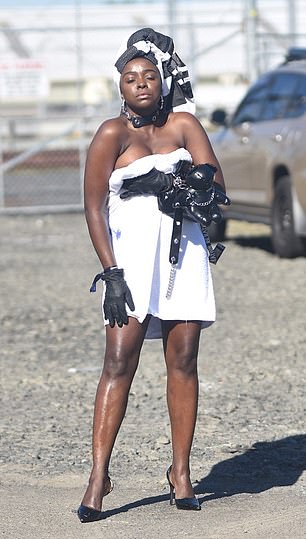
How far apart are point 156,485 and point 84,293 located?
5.75m

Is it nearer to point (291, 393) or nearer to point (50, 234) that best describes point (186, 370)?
point (291, 393)

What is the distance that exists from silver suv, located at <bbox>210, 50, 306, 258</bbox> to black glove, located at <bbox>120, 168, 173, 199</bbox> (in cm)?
730

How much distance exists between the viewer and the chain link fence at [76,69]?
1930 cm

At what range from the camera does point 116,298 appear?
16.0 feet

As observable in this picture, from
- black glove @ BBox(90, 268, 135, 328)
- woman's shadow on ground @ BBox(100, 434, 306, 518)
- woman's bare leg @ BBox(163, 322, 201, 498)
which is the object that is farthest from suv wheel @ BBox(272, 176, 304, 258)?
black glove @ BBox(90, 268, 135, 328)

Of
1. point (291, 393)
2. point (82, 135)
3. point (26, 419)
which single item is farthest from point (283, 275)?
point (82, 135)

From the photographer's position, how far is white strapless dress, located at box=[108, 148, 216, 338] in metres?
4.97

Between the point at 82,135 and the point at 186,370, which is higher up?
the point at 186,370

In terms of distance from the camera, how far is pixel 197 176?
16.2ft

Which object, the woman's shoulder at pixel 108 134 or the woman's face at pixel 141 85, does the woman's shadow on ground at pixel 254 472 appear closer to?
the woman's shoulder at pixel 108 134

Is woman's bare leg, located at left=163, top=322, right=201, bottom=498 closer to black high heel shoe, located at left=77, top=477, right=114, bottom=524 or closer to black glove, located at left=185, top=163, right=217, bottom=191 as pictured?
black high heel shoe, located at left=77, top=477, right=114, bottom=524

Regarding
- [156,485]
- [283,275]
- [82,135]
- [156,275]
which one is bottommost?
[82,135]

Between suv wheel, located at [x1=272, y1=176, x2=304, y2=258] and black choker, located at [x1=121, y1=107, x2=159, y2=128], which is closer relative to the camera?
black choker, located at [x1=121, y1=107, x2=159, y2=128]

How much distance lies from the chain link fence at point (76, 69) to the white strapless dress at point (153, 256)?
1302 cm
